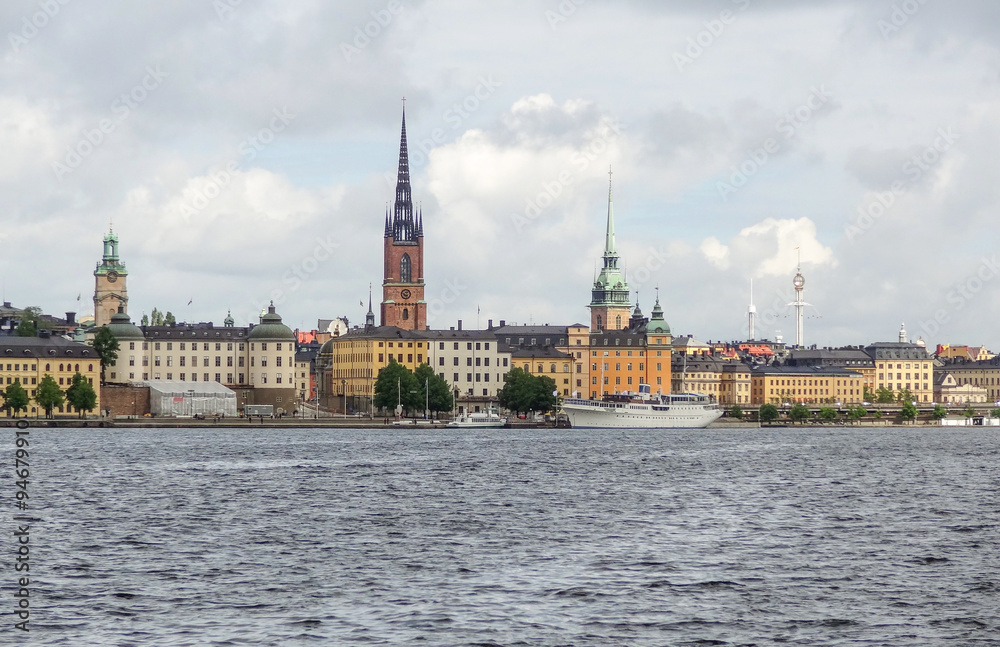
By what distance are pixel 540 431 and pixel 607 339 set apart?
151ft

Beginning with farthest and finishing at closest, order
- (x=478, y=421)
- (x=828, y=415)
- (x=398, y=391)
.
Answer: (x=828, y=415), (x=478, y=421), (x=398, y=391)

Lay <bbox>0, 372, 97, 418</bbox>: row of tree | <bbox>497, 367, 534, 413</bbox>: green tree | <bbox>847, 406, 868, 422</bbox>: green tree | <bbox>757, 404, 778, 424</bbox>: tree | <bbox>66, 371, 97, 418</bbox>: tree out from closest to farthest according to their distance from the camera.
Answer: <bbox>0, 372, 97, 418</bbox>: row of tree → <bbox>66, 371, 97, 418</bbox>: tree → <bbox>497, 367, 534, 413</bbox>: green tree → <bbox>757, 404, 778, 424</bbox>: tree → <bbox>847, 406, 868, 422</bbox>: green tree

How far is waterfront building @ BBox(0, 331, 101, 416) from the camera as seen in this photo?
134 metres

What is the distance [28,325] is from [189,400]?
27733 mm

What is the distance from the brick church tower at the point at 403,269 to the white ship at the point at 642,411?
4034cm

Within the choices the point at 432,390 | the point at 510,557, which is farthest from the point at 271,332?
the point at 510,557

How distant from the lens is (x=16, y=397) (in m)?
126

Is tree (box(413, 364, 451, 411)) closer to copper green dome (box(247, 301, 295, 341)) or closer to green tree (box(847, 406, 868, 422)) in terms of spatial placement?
copper green dome (box(247, 301, 295, 341))

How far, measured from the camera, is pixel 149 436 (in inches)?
4328

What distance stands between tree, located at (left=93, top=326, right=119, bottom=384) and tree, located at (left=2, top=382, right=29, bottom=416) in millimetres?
16947

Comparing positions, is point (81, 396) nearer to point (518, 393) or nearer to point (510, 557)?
point (518, 393)

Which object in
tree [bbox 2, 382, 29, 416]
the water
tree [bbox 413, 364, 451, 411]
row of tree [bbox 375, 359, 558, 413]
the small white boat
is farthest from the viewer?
tree [bbox 413, 364, 451, 411]

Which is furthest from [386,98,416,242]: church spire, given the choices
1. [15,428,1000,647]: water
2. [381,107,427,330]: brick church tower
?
[15,428,1000,647]: water

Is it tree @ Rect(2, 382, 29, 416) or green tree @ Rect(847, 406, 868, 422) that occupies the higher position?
tree @ Rect(2, 382, 29, 416)
